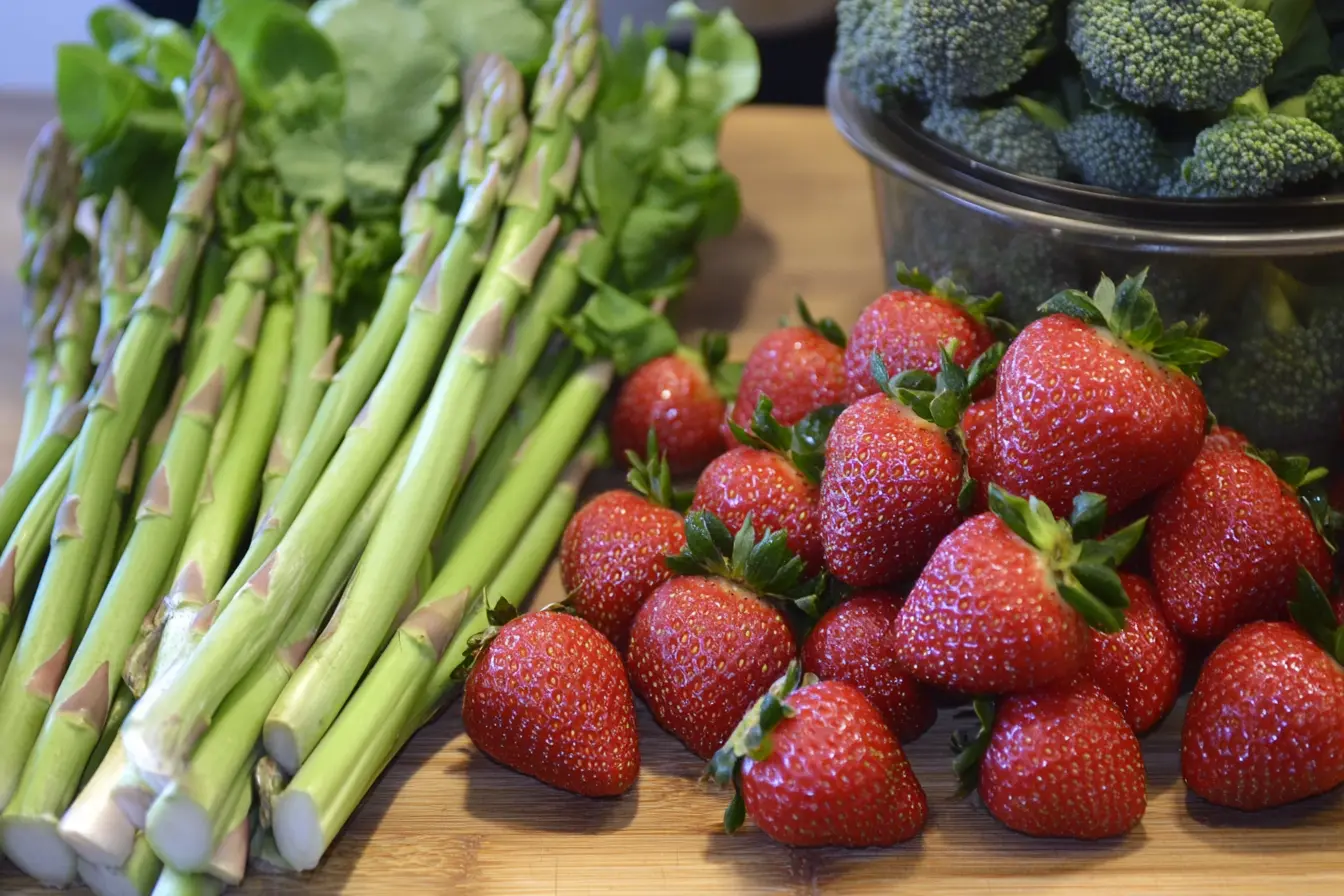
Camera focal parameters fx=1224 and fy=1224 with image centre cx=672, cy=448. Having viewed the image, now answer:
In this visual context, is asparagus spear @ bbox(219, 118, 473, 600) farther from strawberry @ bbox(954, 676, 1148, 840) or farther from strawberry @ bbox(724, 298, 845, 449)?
strawberry @ bbox(954, 676, 1148, 840)

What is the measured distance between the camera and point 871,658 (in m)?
1.00

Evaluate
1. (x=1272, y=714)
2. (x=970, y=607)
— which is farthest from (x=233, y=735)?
(x=1272, y=714)

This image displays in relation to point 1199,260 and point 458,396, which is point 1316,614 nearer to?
point 1199,260

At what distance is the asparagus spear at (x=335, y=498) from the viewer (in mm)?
894

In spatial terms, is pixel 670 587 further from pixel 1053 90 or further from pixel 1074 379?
pixel 1053 90

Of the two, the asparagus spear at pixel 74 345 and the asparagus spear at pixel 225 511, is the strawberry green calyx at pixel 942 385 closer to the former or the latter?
the asparagus spear at pixel 225 511

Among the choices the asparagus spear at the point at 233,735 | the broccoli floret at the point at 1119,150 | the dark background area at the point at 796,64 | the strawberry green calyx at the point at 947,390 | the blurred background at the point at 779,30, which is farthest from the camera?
the dark background area at the point at 796,64

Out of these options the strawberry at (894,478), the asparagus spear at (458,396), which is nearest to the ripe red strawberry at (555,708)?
the asparagus spear at (458,396)

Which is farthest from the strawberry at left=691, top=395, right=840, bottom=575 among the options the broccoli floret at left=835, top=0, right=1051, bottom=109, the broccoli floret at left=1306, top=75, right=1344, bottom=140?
the broccoli floret at left=1306, top=75, right=1344, bottom=140

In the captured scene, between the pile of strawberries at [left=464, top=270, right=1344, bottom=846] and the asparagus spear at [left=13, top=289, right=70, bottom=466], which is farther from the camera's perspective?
the asparagus spear at [left=13, top=289, right=70, bottom=466]

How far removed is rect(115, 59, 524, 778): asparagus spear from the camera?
2.93 feet

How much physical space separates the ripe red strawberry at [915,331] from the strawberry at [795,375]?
5 centimetres

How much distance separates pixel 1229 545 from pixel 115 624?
925 mm

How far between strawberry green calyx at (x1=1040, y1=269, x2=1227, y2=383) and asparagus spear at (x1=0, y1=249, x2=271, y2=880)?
2.64 feet
